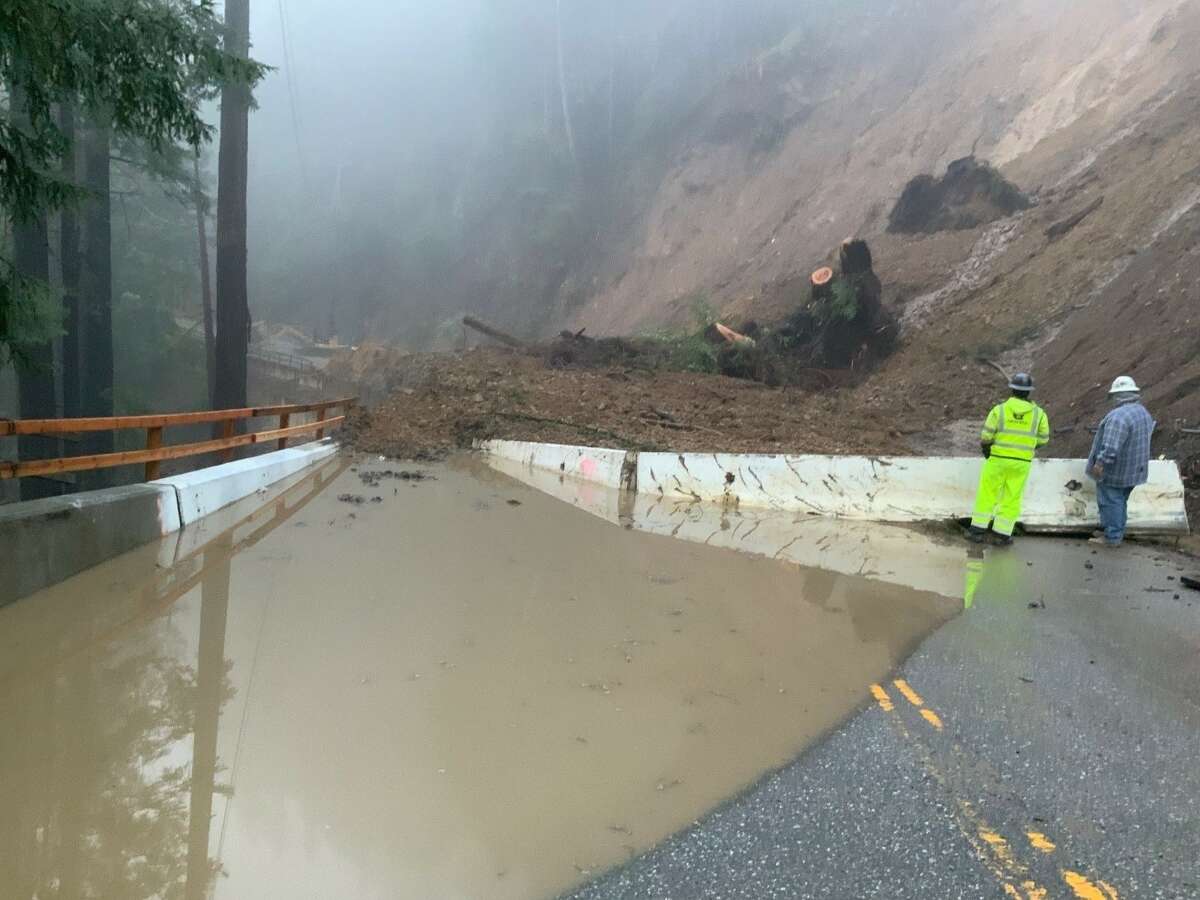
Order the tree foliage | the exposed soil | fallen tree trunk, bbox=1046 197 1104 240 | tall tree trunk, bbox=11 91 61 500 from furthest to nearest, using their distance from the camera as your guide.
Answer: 1. fallen tree trunk, bbox=1046 197 1104 240
2. tall tree trunk, bbox=11 91 61 500
3. the exposed soil
4. the tree foliage

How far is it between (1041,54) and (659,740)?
30164mm

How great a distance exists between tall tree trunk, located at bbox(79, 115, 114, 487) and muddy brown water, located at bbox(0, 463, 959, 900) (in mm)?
13195

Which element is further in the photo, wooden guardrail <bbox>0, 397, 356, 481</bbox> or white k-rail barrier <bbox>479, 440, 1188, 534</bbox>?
white k-rail barrier <bbox>479, 440, 1188, 534</bbox>

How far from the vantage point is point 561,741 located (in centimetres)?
404

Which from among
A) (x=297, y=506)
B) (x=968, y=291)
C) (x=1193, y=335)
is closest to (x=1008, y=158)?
(x=968, y=291)

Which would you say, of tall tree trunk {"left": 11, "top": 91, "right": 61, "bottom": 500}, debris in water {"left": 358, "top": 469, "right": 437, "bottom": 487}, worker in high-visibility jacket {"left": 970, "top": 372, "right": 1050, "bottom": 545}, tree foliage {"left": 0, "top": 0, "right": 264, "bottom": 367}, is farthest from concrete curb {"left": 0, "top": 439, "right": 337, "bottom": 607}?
tall tree trunk {"left": 11, "top": 91, "right": 61, "bottom": 500}

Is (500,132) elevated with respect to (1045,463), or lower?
elevated

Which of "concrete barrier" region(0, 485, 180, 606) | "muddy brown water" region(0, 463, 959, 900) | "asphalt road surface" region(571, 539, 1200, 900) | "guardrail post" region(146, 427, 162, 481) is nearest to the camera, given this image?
"asphalt road surface" region(571, 539, 1200, 900)

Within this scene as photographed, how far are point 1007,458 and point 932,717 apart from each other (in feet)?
15.5

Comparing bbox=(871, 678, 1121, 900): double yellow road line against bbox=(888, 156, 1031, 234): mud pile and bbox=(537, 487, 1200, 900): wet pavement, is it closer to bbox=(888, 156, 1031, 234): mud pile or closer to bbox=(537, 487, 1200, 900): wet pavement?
bbox=(537, 487, 1200, 900): wet pavement

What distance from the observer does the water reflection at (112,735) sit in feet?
10.0

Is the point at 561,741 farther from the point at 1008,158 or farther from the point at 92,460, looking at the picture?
the point at 1008,158

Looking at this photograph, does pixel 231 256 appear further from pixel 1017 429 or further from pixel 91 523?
pixel 1017 429

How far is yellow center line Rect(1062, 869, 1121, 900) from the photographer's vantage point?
2922 millimetres
